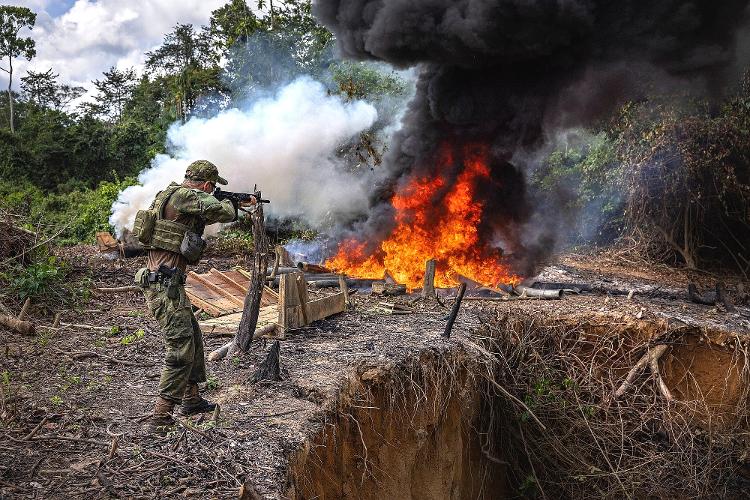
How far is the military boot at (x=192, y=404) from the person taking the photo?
4.58m

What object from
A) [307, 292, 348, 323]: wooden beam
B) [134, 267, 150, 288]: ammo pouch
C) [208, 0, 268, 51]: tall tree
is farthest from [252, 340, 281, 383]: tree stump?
[208, 0, 268, 51]: tall tree

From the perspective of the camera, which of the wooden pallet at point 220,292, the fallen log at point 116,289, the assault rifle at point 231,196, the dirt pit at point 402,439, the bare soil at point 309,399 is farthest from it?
the fallen log at point 116,289

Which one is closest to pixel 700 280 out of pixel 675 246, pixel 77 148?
pixel 675 246

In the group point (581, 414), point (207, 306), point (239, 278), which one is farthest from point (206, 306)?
point (581, 414)

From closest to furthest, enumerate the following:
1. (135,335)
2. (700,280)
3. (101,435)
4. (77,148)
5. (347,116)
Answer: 1. (101,435)
2. (135,335)
3. (700,280)
4. (347,116)
5. (77,148)

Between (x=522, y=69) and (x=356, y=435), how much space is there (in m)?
8.92

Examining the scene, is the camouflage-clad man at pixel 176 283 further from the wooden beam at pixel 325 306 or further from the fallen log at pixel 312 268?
the fallen log at pixel 312 268

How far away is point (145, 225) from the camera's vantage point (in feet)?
15.0

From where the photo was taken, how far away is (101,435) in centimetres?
423

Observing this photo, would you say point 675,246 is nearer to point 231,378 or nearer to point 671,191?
point 671,191

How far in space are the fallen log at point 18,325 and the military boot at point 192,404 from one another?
3280mm

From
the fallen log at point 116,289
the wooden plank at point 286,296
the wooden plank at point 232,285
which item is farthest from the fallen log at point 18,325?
the wooden plank at point 286,296

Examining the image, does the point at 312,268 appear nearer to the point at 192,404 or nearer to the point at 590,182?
the point at 192,404

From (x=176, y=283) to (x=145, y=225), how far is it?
0.54 metres
